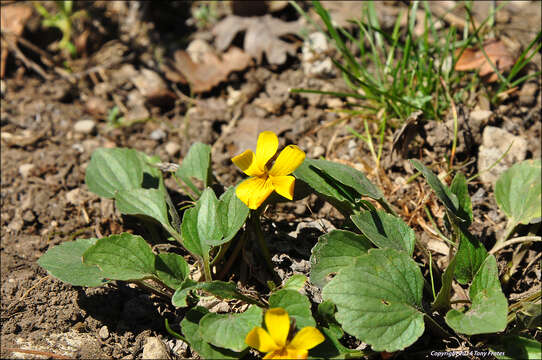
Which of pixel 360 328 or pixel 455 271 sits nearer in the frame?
pixel 360 328

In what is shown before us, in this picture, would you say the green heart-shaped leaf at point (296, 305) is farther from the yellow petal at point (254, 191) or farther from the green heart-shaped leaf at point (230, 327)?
the yellow petal at point (254, 191)

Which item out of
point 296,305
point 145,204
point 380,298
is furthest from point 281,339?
point 145,204

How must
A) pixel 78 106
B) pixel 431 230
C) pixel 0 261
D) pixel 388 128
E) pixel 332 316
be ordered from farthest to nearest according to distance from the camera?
pixel 78 106 < pixel 388 128 < pixel 431 230 < pixel 0 261 < pixel 332 316

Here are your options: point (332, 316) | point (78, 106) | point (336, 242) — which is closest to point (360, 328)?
point (332, 316)

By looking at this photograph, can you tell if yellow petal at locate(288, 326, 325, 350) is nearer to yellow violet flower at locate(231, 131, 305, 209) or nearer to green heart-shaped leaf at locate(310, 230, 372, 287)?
green heart-shaped leaf at locate(310, 230, 372, 287)

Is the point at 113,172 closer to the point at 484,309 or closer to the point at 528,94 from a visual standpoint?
the point at 484,309

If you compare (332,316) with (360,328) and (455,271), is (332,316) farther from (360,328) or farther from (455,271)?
(455,271)
